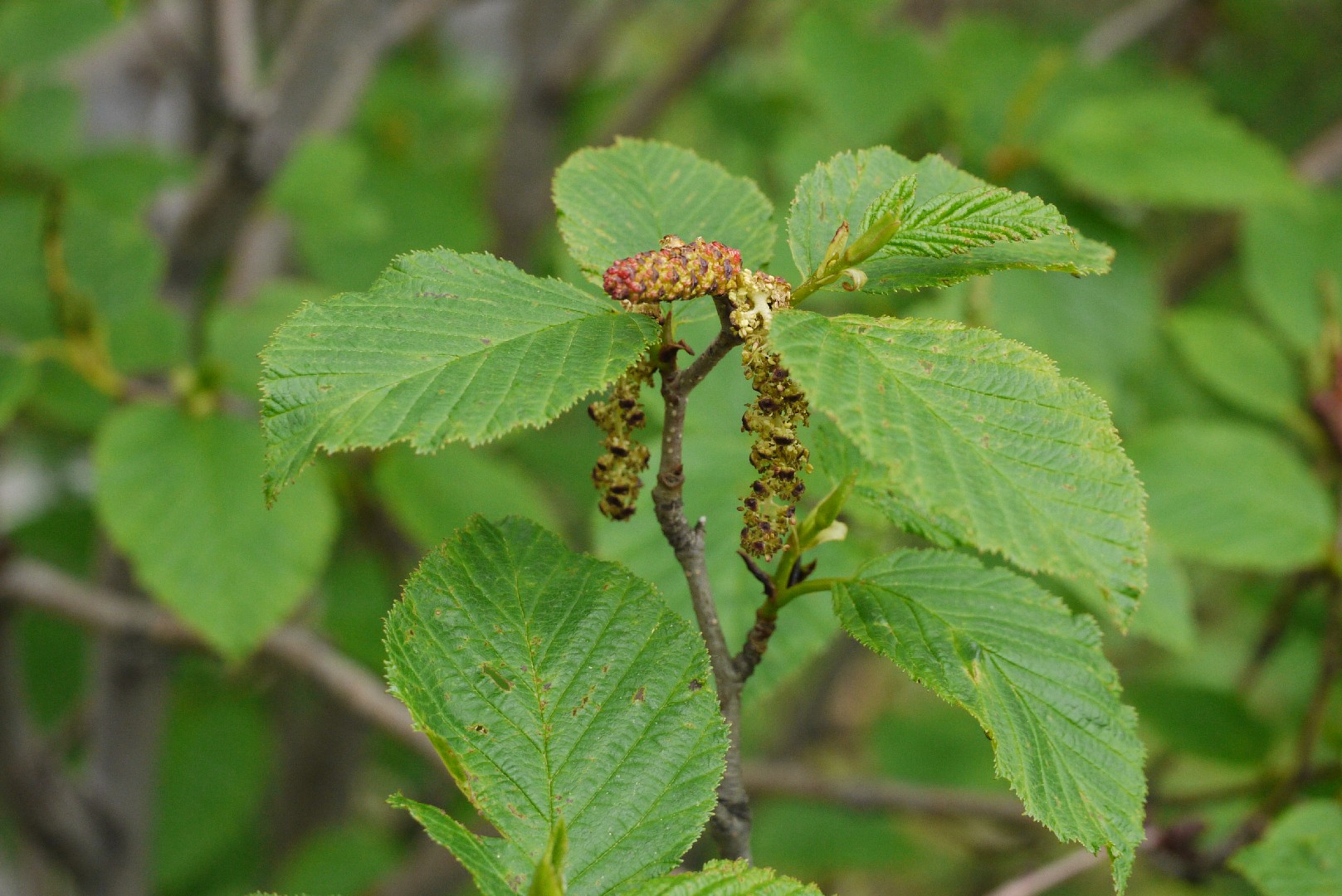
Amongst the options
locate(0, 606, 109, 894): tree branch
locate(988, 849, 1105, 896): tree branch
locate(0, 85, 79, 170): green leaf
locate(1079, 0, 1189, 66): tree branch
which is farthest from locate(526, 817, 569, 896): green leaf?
locate(1079, 0, 1189, 66): tree branch

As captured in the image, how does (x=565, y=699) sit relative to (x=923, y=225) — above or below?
below

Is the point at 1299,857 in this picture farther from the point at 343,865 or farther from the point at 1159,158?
the point at 343,865

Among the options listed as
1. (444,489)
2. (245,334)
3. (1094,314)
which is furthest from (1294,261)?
(245,334)

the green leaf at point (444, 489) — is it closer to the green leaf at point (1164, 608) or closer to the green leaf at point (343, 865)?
the green leaf at point (1164, 608)

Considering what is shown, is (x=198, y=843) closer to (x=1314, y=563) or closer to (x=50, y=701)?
(x=50, y=701)

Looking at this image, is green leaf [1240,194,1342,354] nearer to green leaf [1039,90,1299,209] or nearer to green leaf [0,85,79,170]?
green leaf [1039,90,1299,209]

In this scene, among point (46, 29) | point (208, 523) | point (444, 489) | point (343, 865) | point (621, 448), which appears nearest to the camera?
point (621, 448)

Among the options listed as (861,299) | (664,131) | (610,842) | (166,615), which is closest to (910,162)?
(610,842)
